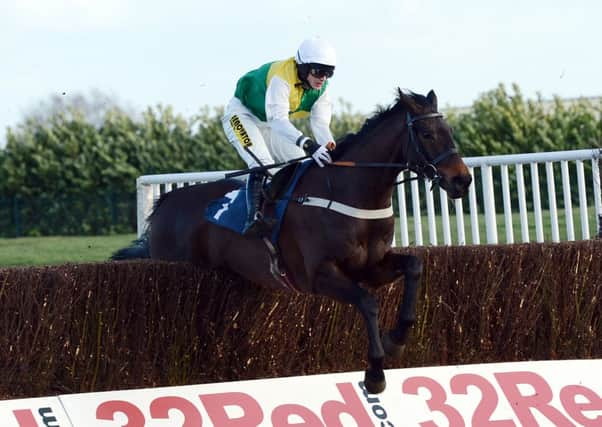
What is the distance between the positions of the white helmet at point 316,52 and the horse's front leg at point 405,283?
46.8 inches

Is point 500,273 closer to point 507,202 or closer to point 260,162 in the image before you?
point 260,162

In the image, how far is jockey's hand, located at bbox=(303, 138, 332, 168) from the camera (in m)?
6.08

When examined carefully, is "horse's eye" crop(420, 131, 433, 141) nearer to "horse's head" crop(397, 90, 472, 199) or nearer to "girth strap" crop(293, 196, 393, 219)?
"horse's head" crop(397, 90, 472, 199)

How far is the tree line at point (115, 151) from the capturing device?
26.5 m

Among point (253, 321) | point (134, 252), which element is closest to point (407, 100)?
Answer: point (253, 321)

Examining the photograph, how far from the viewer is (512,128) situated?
1019 inches

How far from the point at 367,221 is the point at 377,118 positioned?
63 centimetres

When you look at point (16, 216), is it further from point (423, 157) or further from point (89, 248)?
point (423, 157)

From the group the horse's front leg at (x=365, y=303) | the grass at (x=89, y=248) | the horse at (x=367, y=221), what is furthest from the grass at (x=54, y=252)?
the horse's front leg at (x=365, y=303)

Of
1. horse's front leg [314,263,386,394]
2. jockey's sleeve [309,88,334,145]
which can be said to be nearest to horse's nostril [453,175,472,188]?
horse's front leg [314,263,386,394]

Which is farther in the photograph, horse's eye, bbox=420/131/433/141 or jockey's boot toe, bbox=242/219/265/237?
jockey's boot toe, bbox=242/219/265/237

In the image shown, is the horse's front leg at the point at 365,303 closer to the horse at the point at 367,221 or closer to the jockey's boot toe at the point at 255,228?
the horse at the point at 367,221

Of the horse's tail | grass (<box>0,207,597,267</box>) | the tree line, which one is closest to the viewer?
the horse's tail

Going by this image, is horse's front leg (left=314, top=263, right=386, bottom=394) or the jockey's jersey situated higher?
the jockey's jersey
